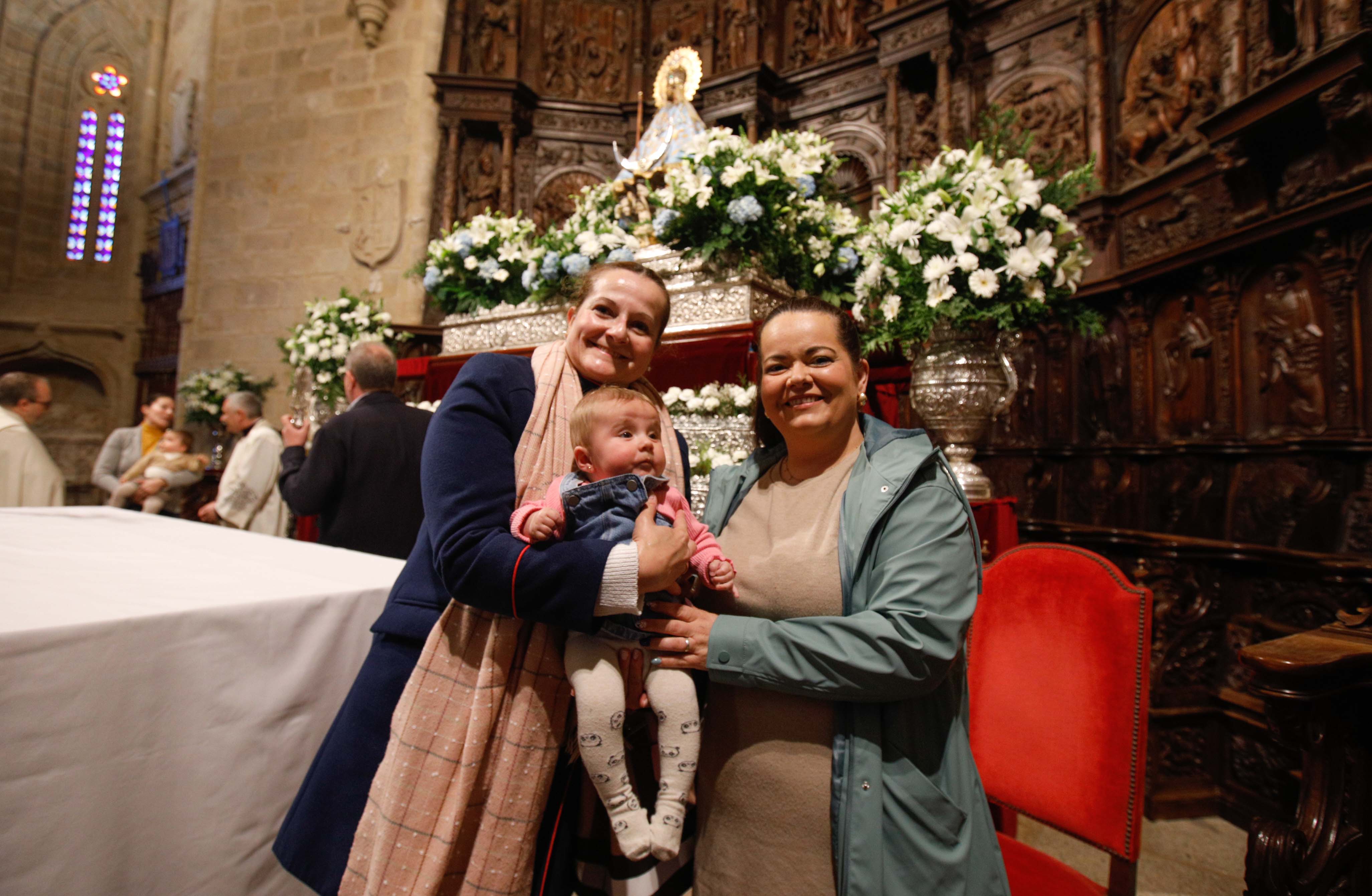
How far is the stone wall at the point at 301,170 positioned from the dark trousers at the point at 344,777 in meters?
7.12

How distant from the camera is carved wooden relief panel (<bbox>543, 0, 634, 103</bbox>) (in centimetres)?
802

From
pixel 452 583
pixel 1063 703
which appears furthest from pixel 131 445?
pixel 1063 703

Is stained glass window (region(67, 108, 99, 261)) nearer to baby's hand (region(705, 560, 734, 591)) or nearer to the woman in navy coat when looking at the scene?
the woman in navy coat

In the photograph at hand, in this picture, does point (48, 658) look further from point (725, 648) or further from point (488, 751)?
point (725, 648)

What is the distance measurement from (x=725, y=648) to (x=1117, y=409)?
4854 mm

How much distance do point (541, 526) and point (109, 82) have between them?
16958mm

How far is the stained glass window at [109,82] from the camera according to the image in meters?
12.2

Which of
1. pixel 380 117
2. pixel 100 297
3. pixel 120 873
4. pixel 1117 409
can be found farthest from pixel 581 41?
pixel 100 297

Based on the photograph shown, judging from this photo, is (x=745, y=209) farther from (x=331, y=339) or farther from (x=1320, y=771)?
(x=331, y=339)

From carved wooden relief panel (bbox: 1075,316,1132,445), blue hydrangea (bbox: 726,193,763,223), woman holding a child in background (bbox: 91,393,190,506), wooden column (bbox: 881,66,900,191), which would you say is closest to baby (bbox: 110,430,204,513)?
woman holding a child in background (bbox: 91,393,190,506)

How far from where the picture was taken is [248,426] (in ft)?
14.7

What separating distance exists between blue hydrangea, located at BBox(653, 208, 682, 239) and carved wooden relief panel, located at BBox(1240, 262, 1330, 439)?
356 centimetres

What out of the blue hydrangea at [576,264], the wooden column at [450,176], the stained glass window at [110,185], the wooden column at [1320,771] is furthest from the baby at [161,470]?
the stained glass window at [110,185]

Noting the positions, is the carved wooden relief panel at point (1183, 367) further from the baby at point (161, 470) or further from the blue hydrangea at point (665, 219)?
A: the baby at point (161, 470)
